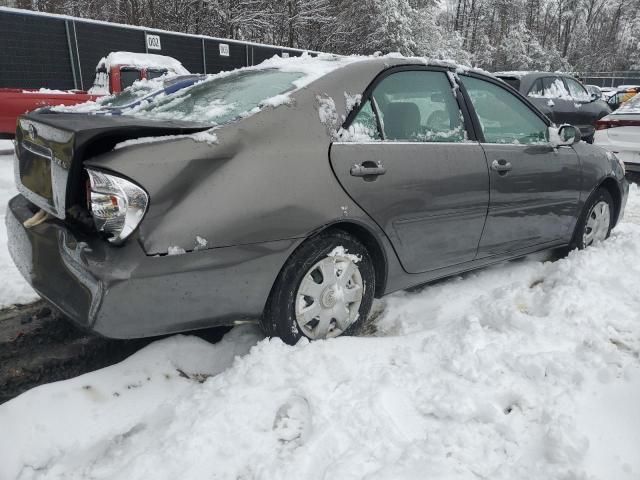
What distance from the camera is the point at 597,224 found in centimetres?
429

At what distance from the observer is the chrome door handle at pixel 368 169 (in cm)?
248

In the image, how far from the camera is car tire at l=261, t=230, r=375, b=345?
235cm

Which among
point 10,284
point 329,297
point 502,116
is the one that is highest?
point 502,116

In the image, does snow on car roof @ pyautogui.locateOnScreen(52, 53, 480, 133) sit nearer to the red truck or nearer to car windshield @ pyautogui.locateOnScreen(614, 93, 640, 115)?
car windshield @ pyautogui.locateOnScreen(614, 93, 640, 115)

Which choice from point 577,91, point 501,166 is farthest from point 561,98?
point 501,166

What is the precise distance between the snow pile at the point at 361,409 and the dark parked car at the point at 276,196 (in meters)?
0.33

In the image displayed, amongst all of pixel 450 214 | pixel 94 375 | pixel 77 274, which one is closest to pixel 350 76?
pixel 450 214

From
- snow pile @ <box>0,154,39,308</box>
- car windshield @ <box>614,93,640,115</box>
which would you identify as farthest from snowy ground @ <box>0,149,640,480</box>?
car windshield @ <box>614,93,640,115</box>

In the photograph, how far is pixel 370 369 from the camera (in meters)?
2.26

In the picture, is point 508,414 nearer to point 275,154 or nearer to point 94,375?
point 275,154

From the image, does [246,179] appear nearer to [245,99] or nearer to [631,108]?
[245,99]

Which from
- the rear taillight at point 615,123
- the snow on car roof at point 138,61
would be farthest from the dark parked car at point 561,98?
the snow on car roof at point 138,61

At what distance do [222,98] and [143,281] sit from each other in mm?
1135

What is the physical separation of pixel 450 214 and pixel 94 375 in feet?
6.66
